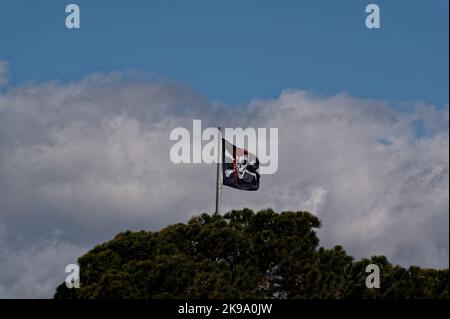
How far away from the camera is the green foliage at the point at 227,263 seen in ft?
123

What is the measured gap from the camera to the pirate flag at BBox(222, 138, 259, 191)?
41.8 m

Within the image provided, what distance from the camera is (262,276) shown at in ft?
130

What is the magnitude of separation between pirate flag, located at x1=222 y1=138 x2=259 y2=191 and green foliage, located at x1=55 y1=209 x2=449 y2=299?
1350 mm

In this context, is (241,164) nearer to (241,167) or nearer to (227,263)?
(241,167)

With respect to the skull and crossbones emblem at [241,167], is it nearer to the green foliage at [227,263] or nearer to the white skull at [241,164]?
the white skull at [241,164]

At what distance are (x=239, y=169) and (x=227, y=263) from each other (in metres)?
5.12

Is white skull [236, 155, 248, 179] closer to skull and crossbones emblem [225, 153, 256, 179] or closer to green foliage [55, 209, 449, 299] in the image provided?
skull and crossbones emblem [225, 153, 256, 179]

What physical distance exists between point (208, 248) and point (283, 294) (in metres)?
3.96
